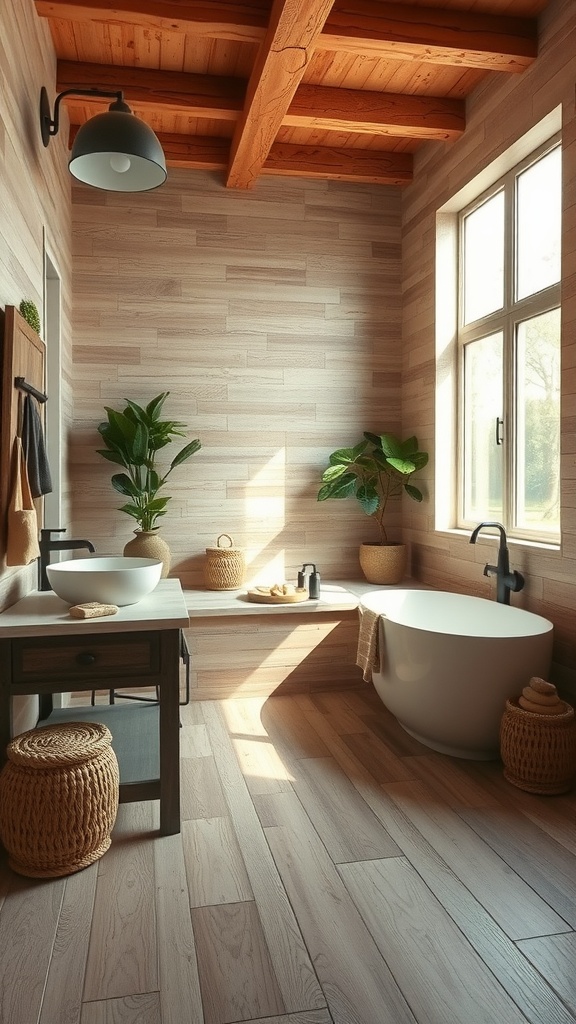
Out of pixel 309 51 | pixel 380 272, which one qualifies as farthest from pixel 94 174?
pixel 380 272

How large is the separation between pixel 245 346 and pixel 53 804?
278 centimetres

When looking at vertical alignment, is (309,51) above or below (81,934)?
above

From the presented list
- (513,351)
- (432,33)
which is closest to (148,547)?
(513,351)

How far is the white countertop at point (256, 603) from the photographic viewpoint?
352 centimetres

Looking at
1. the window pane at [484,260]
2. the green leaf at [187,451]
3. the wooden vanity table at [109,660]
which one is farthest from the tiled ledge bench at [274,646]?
the window pane at [484,260]

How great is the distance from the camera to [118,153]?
7.75 ft

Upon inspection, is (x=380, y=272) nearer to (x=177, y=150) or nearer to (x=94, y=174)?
(x=177, y=150)

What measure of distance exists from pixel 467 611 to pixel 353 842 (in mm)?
1374

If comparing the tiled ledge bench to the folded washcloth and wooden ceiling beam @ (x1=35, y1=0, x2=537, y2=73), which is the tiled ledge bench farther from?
wooden ceiling beam @ (x1=35, y1=0, x2=537, y2=73)

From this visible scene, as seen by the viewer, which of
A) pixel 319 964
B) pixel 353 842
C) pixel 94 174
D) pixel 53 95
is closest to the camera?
pixel 319 964

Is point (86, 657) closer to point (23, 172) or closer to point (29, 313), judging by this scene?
point (29, 313)

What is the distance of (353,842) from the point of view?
2264 mm

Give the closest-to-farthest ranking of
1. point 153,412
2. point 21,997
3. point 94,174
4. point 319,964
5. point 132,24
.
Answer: point 21,997 < point 319,964 < point 94,174 < point 132,24 < point 153,412

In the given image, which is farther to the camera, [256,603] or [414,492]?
[414,492]
